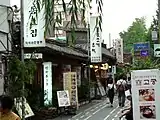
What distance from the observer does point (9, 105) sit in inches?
253

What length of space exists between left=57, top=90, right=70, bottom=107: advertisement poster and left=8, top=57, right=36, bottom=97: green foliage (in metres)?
6.91

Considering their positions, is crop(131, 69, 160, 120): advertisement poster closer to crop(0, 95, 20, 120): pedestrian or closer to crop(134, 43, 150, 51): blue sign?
crop(0, 95, 20, 120): pedestrian

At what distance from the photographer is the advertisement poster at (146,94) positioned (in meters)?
8.63

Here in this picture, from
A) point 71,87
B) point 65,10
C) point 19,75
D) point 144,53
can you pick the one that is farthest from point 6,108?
point 71,87

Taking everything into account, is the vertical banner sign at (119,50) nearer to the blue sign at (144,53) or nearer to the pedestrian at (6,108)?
the blue sign at (144,53)

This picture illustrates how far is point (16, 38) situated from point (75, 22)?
14.3 metres

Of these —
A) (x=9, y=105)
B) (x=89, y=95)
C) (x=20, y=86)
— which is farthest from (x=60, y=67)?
(x=9, y=105)

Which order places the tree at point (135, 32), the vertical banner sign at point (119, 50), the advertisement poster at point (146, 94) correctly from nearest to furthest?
the advertisement poster at point (146, 94), the vertical banner sign at point (119, 50), the tree at point (135, 32)

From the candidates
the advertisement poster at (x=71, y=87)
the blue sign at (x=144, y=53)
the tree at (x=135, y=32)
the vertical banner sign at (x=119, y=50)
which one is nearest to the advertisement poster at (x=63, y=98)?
the advertisement poster at (x=71, y=87)

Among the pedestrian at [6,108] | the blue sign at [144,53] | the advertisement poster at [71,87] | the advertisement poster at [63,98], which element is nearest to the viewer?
the pedestrian at [6,108]

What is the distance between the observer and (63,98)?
70.2ft

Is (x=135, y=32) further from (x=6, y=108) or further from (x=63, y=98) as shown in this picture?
(x=6, y=108)

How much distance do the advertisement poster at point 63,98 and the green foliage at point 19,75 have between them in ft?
22.7

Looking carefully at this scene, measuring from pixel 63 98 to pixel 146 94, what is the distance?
1281cm
